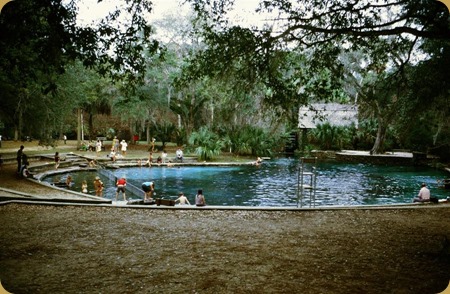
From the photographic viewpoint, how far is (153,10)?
663cm

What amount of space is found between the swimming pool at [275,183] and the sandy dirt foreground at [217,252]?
7303mm

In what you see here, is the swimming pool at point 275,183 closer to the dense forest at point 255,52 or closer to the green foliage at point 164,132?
the dense forest at point 255,52

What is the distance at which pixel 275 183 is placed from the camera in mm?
20844

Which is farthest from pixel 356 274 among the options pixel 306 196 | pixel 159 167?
pixel 159 167

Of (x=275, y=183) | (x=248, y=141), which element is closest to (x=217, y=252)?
(x=275, y=183)

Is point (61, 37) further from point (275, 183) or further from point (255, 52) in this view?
point (275, 183)

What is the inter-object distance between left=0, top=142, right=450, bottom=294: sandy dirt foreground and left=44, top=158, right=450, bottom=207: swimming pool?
7303mm

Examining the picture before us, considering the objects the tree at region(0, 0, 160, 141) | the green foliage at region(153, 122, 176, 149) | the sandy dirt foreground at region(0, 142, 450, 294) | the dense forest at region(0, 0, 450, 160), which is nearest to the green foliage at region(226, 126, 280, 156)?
the green foliage at region(153, 122, 176, 149)

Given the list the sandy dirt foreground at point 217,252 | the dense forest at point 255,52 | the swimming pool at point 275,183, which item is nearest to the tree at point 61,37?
the dense forest at point 255,52

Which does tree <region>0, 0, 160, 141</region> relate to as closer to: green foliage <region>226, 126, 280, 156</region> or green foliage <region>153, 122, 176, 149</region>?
green foliage <region>226, 126, 280, 156</region>

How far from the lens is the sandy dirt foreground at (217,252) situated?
4.45 metres

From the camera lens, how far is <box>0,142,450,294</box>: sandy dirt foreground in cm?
445

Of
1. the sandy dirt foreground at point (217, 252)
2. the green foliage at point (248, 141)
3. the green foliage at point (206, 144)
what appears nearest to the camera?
the sandy dirt foreground at point (217, 252)

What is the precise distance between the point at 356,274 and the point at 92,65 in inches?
199
